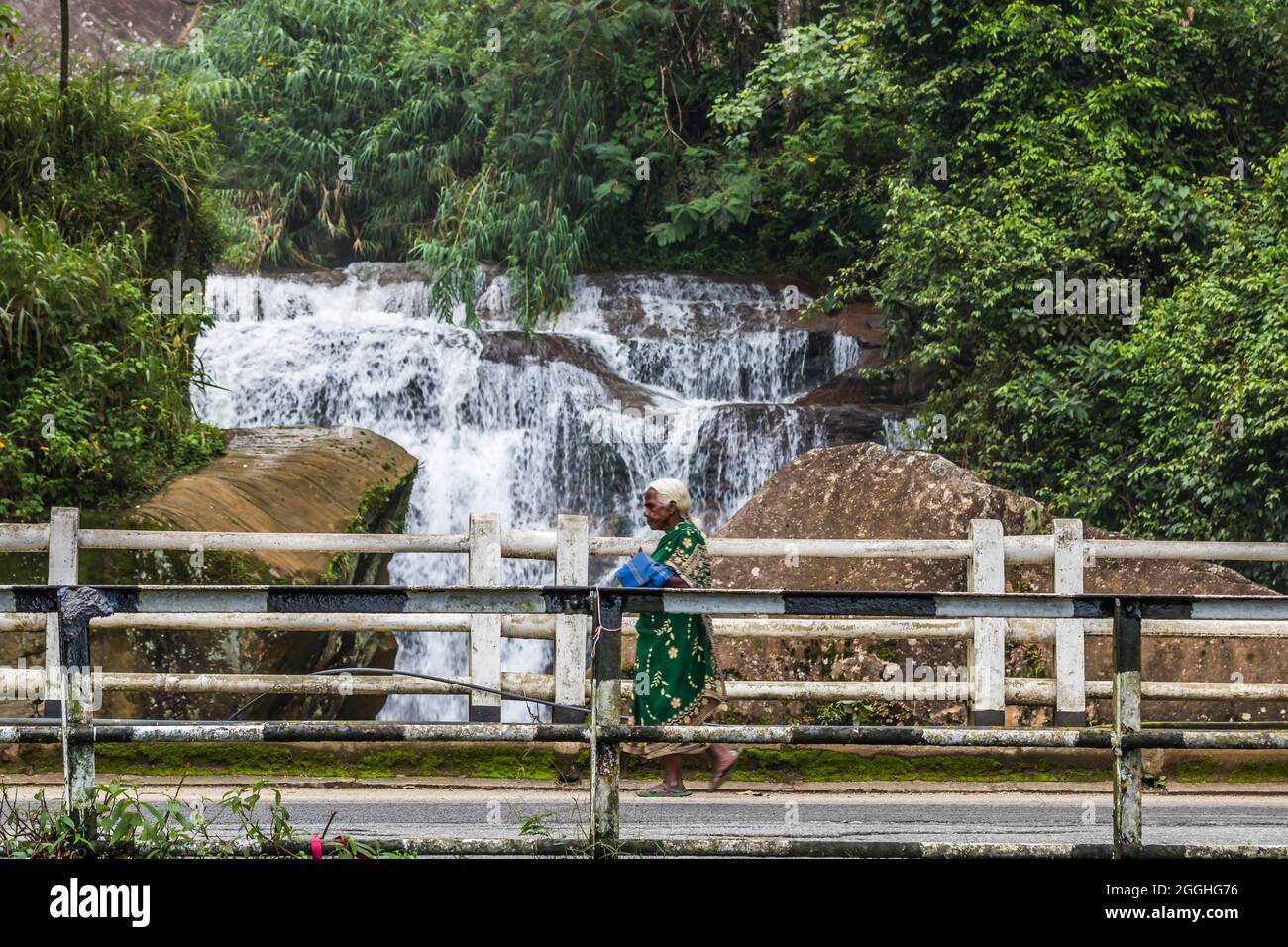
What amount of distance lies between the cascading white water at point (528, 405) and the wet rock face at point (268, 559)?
2953 mm

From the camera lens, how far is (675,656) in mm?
7598

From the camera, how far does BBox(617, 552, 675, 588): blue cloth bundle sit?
7250 mm

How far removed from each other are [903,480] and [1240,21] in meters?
12.0

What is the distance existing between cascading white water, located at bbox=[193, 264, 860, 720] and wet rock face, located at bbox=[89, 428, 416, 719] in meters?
2.95

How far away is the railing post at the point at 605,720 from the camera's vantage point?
16.6ft

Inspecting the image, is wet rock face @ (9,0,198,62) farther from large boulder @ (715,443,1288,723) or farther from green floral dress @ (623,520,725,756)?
green floral dress @ (623,520,725,756)

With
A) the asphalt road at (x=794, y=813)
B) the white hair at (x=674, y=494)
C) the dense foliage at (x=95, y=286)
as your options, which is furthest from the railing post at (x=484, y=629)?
the dense foliage at (x=95, y=286)

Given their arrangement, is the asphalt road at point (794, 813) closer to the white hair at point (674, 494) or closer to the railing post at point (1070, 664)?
the railing post at point (1070, 664)

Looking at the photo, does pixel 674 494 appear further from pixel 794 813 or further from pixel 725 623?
pixel 794 813

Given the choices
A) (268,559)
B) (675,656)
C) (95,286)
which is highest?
(95,286)

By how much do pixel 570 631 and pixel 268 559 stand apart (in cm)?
289

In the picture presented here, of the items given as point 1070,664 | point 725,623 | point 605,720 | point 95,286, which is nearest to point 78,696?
point 605,720

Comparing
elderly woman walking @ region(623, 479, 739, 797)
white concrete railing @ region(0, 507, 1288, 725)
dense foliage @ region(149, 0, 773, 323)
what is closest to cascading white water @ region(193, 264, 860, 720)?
dense foliage @ region(149, 0, 773, 323)

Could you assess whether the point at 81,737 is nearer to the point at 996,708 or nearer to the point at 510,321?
the point at 996,708
